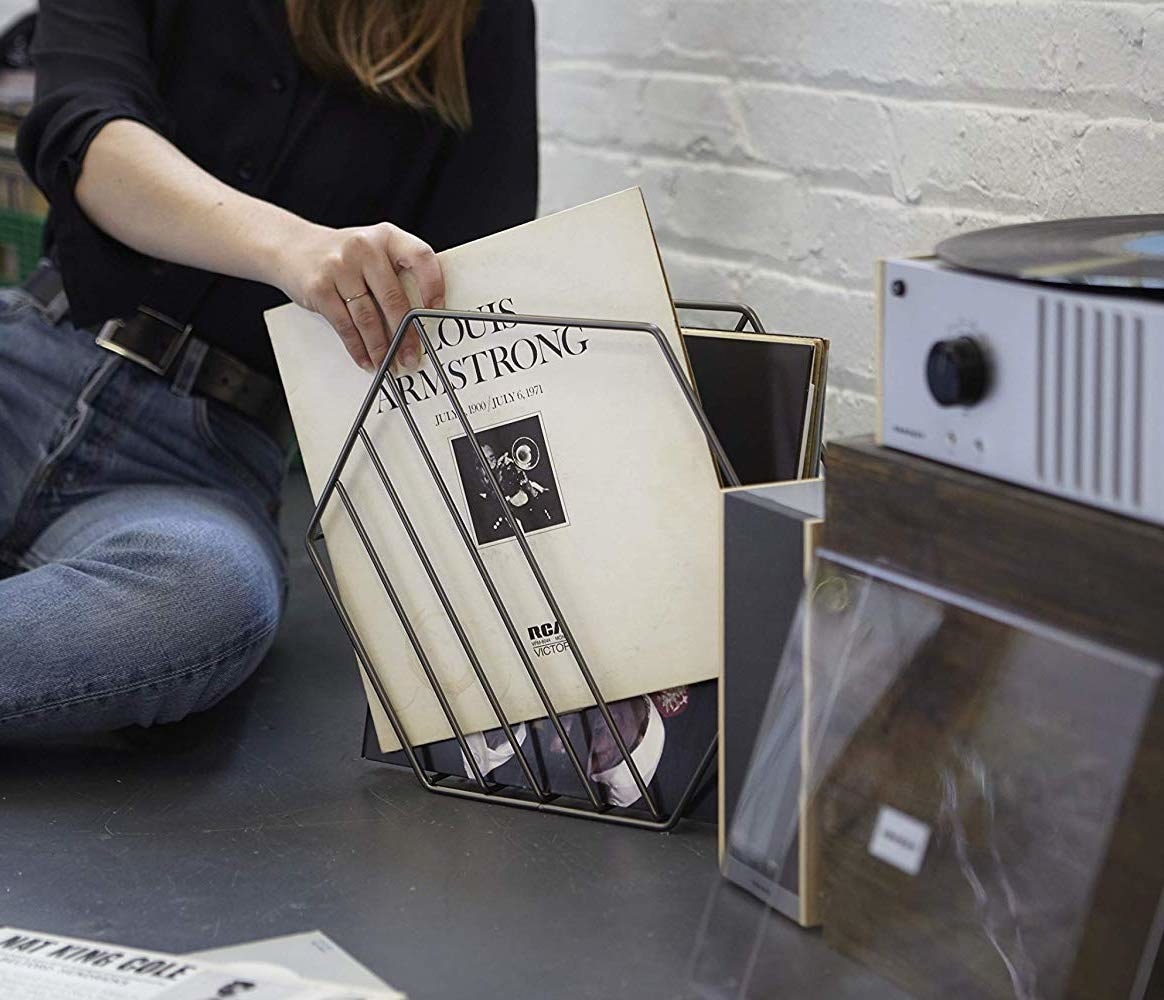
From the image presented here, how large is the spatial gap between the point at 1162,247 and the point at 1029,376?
104 millimetres

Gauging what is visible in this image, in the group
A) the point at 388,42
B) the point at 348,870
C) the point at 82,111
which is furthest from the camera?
the point at 388,42

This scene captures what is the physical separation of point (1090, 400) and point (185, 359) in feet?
2.75

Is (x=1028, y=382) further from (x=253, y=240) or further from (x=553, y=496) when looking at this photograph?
(x=253, y=240)

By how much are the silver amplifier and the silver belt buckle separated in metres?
0.72

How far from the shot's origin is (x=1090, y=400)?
57 centimetres

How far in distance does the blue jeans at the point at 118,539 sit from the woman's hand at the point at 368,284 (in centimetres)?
22

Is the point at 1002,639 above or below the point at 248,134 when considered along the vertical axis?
below

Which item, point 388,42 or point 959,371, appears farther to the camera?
point 388,42

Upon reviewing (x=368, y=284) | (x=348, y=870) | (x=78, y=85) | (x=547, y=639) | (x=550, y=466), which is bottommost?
(x=348, y=870)

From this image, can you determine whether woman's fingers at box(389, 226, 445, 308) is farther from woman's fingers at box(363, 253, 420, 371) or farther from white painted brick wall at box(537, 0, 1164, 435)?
white painted brick wall at box(537, 0, 1164, 435)

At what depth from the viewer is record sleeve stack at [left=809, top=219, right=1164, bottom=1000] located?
57 centimetres

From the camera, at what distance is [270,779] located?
3.18 ft

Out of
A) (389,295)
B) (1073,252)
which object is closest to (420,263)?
(389,295)

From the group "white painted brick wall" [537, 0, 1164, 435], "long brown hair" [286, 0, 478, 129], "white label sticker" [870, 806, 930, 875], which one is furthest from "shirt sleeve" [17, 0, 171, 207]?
"white label sticker" [870, 806, 930, 875]
